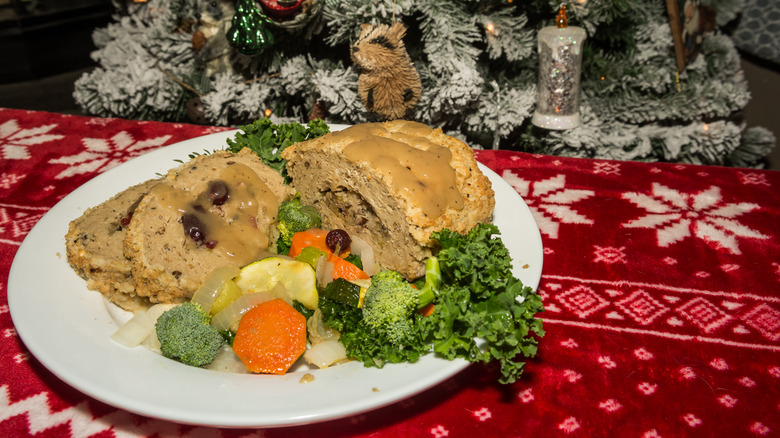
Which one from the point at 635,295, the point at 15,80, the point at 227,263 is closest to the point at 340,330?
the point at 227,263

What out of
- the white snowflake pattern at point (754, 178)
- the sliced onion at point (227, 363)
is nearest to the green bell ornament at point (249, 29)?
the sliced onion at point (227, 363)

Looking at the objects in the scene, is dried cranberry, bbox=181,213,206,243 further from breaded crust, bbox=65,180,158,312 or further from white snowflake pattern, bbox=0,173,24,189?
white snowflake pattern, bbox=0,173,24,189

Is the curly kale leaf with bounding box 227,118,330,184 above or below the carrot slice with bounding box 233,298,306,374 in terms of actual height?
above

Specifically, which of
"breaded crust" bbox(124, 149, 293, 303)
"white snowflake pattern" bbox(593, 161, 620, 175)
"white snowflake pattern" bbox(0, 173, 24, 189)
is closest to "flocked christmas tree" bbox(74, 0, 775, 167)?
"white snowflake pattern" bbox(593, 161, 620, 175)

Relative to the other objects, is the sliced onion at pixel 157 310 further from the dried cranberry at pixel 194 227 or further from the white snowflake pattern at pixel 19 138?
the white snowflake pattern at pixel 19 138

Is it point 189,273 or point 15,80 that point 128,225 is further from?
point 15,80

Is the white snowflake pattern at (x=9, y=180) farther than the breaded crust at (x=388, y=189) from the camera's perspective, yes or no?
Yes
